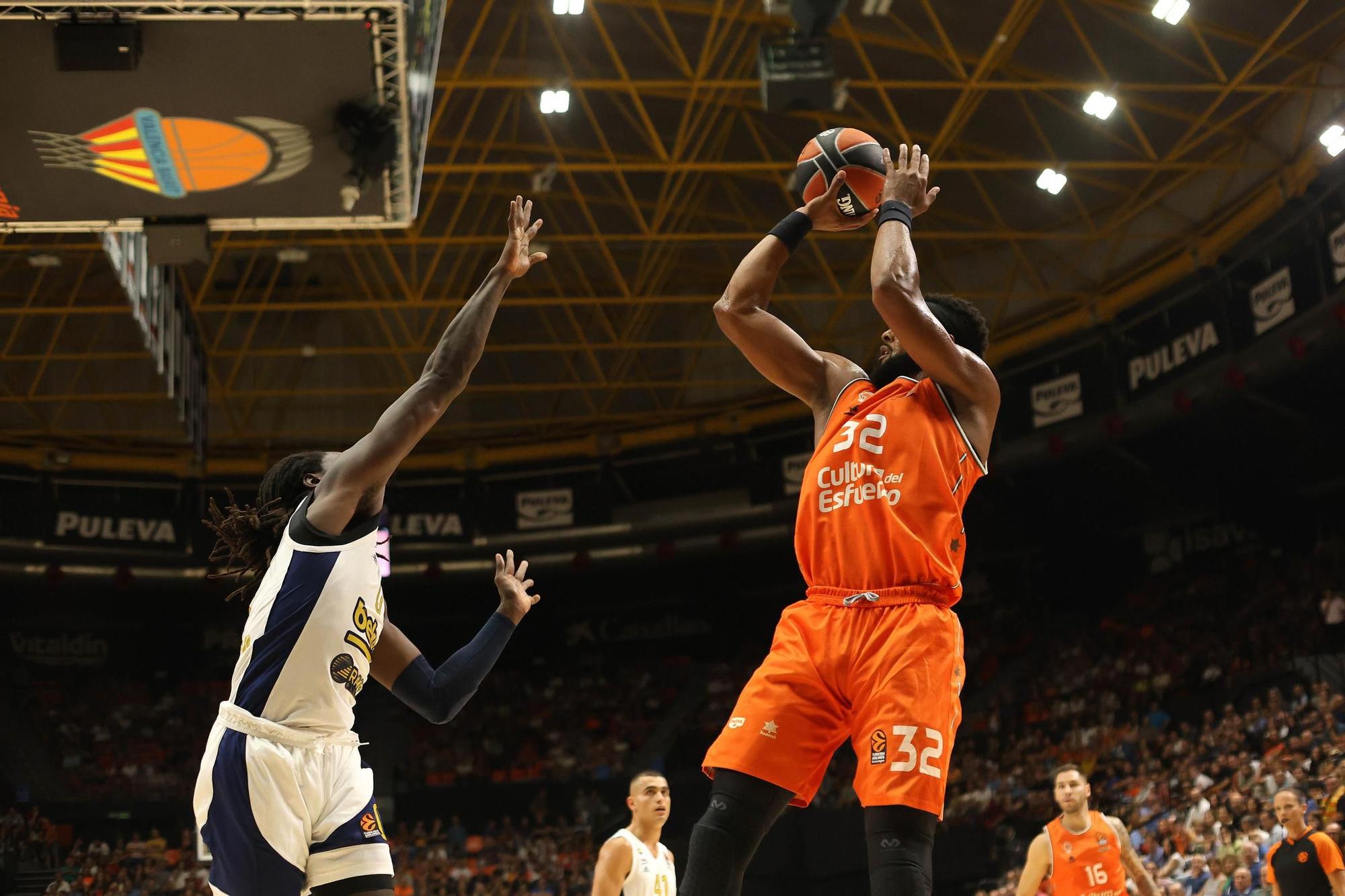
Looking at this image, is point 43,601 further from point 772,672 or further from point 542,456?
point 772,672

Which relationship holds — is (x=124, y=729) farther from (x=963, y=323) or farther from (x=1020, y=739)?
(x=963, y=323)

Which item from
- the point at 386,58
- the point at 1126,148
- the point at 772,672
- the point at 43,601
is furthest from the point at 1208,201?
the point at 43,601

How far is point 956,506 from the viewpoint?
4.23 m

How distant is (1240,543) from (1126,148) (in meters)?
7.69

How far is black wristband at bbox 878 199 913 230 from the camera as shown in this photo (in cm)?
434

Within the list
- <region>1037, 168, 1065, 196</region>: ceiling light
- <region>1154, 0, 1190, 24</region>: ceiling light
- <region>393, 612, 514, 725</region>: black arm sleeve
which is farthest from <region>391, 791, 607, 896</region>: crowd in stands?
<region>393, 612, 514, 725</region>: black arm sleeve

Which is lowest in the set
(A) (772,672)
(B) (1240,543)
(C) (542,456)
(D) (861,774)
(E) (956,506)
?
(D) (861,774)

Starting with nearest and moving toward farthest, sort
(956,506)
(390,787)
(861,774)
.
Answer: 1. (861,774)
2. (956,506)
3. (390,787)

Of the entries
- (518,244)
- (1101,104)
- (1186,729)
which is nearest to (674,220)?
(1101,104)

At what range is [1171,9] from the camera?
15.7 metres

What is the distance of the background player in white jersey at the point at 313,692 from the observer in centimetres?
364

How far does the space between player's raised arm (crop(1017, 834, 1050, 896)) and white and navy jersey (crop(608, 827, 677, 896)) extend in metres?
2.08

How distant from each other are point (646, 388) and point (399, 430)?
23.4 meters

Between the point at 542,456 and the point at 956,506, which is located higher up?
the point at 542,456
